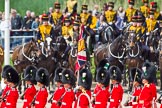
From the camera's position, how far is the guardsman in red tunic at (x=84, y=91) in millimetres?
22578

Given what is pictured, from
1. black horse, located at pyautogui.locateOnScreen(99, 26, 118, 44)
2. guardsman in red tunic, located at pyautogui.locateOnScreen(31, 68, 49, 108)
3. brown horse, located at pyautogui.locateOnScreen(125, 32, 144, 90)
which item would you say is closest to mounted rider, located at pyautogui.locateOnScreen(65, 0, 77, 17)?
black horse, located at pyautogui.locateOnScreen(99, 26, 118, 44)

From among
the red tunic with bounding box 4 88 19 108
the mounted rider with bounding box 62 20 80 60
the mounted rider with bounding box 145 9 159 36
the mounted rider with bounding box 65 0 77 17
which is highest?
the mounted rider with bounding box 65 0 77 17

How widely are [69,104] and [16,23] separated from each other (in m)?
15.9

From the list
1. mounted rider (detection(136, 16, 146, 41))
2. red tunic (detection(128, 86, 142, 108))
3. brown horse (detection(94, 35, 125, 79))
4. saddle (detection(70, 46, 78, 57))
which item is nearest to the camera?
red tunic (detection(128, 86, 142, 108))

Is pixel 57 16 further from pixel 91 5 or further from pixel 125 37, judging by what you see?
pixel 91 5

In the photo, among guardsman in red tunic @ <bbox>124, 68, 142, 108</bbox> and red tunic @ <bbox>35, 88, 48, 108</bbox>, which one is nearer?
red tunic @ <bbox>35, 88, 48, 108</bbox>

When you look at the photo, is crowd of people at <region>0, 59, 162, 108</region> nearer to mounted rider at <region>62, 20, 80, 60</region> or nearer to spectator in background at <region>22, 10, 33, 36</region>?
mounted rider at <region>62, 20, 80, 60</region>

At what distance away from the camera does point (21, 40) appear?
38.6 m

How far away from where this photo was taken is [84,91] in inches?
898

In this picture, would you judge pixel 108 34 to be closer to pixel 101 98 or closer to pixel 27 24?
pixel 27 24

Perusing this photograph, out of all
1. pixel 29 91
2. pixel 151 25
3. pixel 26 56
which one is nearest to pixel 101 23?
pixel 151 25

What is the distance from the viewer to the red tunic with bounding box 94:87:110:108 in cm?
2300

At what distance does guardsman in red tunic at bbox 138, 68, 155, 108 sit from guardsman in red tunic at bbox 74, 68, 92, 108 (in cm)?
128

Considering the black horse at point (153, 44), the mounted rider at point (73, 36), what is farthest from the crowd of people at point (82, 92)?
the black horse at point (153, 44)
